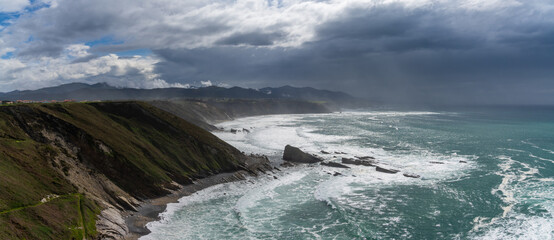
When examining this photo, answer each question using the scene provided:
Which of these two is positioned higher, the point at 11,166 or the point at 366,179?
the point at 11,166

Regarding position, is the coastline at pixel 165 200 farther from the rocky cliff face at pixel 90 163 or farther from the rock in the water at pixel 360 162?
the rock in the water at pixel 360 162

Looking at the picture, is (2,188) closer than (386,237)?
Yes

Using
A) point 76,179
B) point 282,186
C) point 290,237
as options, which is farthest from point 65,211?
point 282,186

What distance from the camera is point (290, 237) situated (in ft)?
113

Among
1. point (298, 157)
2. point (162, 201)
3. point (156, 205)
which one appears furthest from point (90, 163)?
point (298, 157)

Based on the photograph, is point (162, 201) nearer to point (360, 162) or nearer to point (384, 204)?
point (384, 204)

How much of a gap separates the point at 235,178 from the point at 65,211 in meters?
30.1

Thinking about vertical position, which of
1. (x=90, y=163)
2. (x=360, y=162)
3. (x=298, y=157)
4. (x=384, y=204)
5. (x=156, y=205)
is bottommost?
(x=384, y=204)

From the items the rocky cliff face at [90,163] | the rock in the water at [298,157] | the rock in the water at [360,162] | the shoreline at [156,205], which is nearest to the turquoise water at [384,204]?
the shoreline at [156,205]

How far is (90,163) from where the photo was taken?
148 ft

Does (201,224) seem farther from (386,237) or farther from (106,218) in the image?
(386,237)

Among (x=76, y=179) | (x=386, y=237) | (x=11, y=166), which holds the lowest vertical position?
(x=386, y=237)

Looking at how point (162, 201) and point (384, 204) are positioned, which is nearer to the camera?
point (162, 201)

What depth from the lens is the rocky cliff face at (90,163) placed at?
29859 mm
